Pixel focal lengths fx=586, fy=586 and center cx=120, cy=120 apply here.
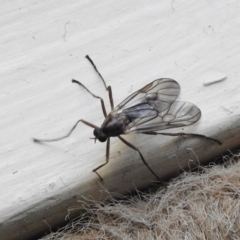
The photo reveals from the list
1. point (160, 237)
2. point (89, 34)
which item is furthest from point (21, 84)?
point (160, 237)

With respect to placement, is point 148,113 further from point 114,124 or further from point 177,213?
point 177,213

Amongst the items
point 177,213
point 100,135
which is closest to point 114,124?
point 100,135

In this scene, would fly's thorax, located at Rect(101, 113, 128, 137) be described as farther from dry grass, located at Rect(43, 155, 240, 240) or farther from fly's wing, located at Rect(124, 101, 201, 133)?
dry grass, located at Rect(43, 155, 240, 240)

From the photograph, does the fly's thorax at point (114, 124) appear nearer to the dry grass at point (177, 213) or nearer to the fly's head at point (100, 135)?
the fly's head at point (100, 135)

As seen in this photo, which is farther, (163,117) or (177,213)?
(163,117)

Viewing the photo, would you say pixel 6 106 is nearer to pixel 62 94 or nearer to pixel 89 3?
pixel 62 94
